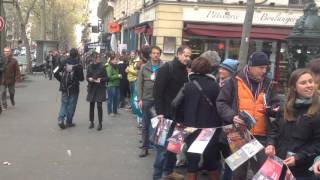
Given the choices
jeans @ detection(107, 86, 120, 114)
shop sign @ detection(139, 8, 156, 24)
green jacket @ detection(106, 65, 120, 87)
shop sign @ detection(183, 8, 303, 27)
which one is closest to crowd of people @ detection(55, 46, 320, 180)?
green jacket @ detection(106, 65, 120, 87)

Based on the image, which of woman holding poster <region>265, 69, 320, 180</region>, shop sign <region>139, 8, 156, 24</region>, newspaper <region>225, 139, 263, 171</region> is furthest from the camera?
shop sign <region>139, 8, 156, 24</region>

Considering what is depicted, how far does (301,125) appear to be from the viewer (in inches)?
185

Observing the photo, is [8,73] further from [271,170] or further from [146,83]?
[271,170]

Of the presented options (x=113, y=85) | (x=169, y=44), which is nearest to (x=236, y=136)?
(x=113, y=85)

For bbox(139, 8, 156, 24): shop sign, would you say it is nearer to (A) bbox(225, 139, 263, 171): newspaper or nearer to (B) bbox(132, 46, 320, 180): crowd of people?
(B) bbox(132, 46, 320, 180): crowd of people

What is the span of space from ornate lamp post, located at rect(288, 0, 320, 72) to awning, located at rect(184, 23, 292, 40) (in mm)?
14565

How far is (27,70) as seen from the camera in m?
Answer: 40.2

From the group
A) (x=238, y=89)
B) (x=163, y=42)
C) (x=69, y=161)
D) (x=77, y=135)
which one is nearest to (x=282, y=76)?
(x=163, y=42)

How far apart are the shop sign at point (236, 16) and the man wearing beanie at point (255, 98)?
17.3 m

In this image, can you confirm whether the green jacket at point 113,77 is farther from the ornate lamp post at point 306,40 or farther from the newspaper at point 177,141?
the newspaper at point 177,141

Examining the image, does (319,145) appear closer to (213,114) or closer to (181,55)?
(213,114)

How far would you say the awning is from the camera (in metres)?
22.6

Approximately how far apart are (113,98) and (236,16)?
1026 centimetres

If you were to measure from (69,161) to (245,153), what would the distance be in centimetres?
397
